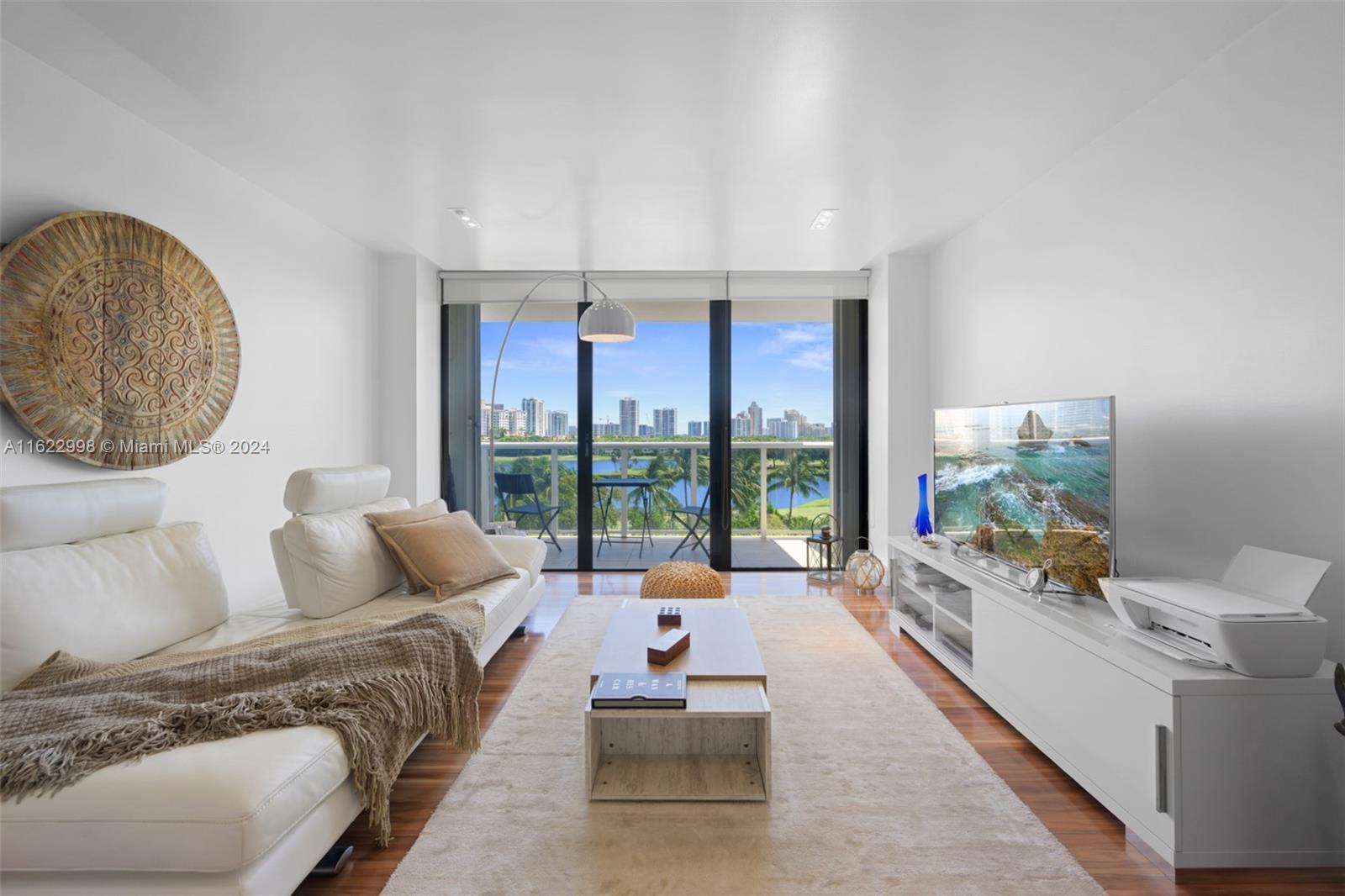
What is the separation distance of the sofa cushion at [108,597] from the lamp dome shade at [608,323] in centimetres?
224

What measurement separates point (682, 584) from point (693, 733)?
1.42m

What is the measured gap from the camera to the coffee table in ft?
6.44

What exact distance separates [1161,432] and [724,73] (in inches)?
80.1

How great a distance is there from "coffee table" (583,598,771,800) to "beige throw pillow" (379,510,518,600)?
2.92 feet

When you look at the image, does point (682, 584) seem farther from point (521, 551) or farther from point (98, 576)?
point (98, 576)

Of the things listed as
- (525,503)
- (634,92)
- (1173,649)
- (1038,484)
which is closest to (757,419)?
(525,503)

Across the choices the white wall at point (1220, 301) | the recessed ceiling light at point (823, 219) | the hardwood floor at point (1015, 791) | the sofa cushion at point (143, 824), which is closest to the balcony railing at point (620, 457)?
the recessed ceiling light at point (823, 219)

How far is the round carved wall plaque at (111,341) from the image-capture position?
2.20m

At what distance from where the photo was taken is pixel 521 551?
3.68 m

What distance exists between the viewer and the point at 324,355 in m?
4.14

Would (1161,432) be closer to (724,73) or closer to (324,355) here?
(724,73)

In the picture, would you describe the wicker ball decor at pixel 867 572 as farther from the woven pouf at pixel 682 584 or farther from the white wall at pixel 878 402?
the woven pouf at pixel 682 584

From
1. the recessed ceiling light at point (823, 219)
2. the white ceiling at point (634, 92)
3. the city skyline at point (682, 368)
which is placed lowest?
the city skyline at point (682, 368)

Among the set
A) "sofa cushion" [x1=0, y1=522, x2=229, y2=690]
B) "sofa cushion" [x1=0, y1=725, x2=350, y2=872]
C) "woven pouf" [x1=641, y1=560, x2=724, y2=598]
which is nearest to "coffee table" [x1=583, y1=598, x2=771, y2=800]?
"sofa cushion" [x1=0, y1=725, x2=350, y2=872]
